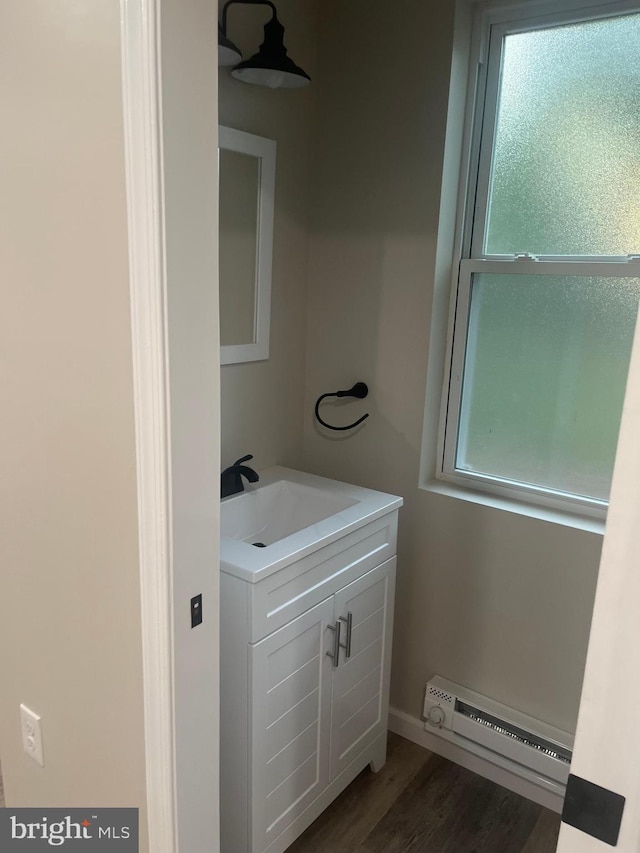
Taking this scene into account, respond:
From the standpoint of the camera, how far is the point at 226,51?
1760 mm

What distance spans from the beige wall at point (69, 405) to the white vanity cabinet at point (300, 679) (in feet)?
1.06

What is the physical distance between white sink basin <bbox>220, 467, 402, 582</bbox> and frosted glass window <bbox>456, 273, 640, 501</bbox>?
0.41 meters

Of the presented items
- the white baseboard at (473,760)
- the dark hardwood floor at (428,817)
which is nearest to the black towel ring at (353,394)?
the white baseboard at (473,760)

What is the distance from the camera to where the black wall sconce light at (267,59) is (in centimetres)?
176

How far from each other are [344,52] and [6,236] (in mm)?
1320

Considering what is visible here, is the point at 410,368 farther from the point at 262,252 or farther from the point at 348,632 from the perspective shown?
the point at 348,632

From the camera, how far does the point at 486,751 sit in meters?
2.14

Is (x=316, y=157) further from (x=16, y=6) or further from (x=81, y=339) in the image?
(x=81, y=339)

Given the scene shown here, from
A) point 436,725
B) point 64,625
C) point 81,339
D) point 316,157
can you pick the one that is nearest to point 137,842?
point 64,625

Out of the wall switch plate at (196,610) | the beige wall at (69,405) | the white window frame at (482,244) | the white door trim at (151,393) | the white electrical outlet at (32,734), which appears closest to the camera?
the white door trim at (151,393)

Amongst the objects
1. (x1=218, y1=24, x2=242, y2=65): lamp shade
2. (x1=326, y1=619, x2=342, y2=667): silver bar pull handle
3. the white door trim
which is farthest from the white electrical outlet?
(x1=218, y1=24, x2=242, y2=65): lamp shade

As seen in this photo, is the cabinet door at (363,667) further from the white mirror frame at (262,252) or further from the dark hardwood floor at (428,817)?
the white mirror frame at (262,252)

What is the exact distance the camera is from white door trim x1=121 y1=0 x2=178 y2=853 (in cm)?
98

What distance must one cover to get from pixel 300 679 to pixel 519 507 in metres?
0.84
